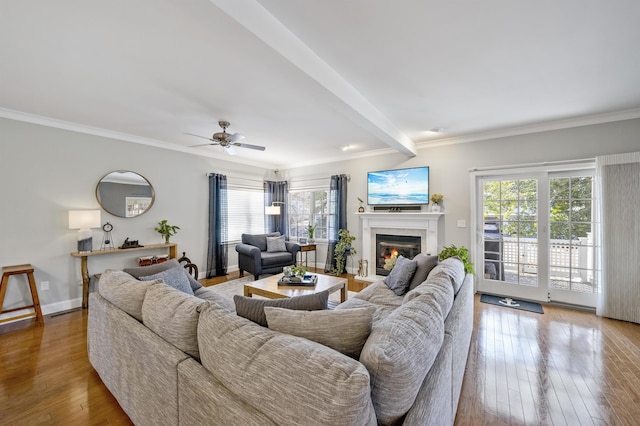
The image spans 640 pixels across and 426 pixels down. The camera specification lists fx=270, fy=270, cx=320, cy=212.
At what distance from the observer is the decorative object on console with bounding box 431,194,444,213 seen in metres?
4.55

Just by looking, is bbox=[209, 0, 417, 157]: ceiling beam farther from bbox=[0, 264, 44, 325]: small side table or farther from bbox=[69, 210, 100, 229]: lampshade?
bbox=[0, 264, 44, 325]: small side table

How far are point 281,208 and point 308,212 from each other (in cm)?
70

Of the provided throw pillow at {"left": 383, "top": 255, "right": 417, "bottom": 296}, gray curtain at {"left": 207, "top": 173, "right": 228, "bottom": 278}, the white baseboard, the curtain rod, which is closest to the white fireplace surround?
the curtain rod

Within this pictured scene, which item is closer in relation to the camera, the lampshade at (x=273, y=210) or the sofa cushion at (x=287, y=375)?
the sofa cushion at (x=287, y=375)

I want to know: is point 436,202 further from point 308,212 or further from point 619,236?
point 308,212

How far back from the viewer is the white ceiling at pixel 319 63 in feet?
5.64

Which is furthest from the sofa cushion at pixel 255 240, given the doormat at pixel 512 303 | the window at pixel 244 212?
the doormat at pixel 512 303

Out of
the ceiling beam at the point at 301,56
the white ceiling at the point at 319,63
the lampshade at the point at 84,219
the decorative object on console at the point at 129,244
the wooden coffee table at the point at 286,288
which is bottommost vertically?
the wooden coffee table at the point at 286,288

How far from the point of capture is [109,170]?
414 cm

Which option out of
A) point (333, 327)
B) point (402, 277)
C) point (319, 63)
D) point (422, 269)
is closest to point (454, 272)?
point (422, 269)

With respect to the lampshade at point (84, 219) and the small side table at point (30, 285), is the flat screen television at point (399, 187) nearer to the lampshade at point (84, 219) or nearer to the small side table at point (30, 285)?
the lampshade at point (84, 219)

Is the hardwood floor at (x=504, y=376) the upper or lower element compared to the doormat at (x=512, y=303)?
lower

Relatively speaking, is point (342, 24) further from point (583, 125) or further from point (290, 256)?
point (290, 256)

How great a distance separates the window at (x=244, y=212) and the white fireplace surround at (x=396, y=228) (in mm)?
2502
